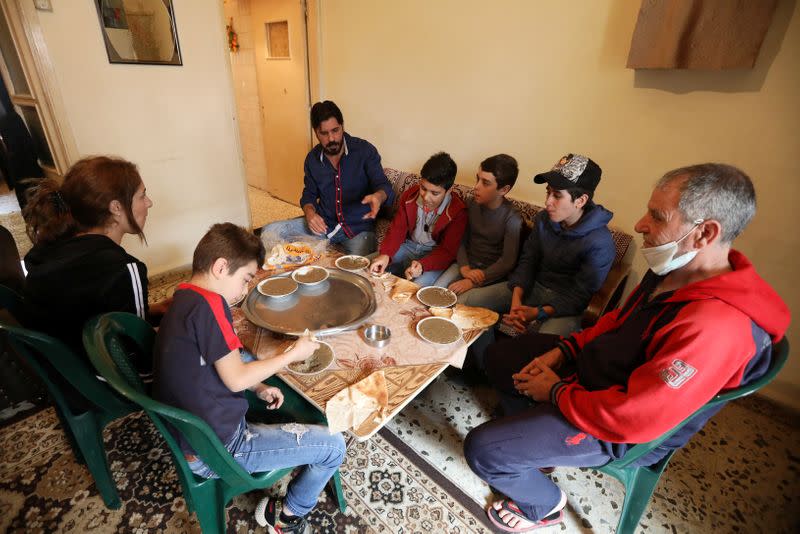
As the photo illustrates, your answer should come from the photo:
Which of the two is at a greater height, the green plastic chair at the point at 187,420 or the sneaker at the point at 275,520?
the green plastic chair at the point at 187,420

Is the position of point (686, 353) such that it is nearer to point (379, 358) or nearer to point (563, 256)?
point (379, 358)

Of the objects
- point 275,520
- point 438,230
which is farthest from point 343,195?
point 275,520

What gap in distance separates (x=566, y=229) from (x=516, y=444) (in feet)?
3.62

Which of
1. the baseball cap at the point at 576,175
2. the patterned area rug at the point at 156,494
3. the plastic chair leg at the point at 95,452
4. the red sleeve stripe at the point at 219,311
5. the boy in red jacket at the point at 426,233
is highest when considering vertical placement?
the baseball cap at the point at 576,175

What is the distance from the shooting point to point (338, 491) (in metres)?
1.42

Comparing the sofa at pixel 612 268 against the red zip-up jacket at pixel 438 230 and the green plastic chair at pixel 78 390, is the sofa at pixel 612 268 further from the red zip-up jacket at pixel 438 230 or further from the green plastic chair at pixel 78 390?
the green plastic chair at pixel 78 390

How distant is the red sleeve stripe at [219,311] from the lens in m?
1.02

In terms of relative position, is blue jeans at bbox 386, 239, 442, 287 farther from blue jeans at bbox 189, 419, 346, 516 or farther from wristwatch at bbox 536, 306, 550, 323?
blue jeans at bbox 189, 419, 346, 516

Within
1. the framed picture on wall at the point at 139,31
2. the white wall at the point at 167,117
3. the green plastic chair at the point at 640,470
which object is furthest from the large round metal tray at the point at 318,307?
the framed picture on wall at the point at 139,31

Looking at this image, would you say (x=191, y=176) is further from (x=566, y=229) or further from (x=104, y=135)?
(x=566, y=229)

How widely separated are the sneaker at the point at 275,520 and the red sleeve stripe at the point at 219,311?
2.39 feet

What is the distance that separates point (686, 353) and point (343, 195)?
229 cm

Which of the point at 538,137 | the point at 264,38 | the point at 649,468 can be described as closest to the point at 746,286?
the point at 649,468

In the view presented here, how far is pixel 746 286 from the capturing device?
38.8 inches
